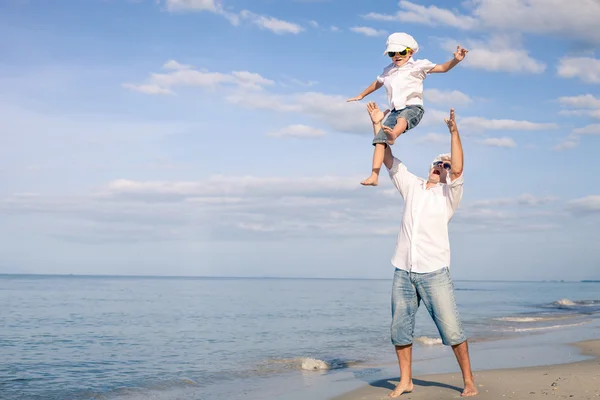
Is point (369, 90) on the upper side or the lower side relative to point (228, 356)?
upper

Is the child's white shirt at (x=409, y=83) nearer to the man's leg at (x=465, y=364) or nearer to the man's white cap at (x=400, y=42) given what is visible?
the man's white cap at (x=400, y=42)

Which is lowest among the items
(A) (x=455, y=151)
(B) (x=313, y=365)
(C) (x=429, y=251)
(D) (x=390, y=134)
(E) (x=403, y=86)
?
(B) (x=313, y=365)

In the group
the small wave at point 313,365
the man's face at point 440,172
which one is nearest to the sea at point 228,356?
the small wave at point 313,365

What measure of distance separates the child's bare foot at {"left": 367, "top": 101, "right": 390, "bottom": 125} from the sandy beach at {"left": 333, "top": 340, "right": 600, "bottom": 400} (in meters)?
3.05

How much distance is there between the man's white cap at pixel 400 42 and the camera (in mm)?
6039

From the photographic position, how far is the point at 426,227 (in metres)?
6.04

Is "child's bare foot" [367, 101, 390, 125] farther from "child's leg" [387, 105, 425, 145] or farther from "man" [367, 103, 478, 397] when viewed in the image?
"child's leg" [387, 105, 425, 145]

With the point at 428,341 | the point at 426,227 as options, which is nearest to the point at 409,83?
the point at 426,227

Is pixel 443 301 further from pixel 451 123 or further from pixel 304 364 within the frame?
pixel 304 364

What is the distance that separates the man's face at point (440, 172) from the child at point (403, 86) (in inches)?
22.0

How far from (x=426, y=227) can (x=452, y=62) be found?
167 centimetres

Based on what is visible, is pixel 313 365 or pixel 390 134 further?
pixel 313 365

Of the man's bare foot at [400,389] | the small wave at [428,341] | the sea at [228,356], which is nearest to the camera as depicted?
the man's bare foot at [400,389]

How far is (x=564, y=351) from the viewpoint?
455 inches
